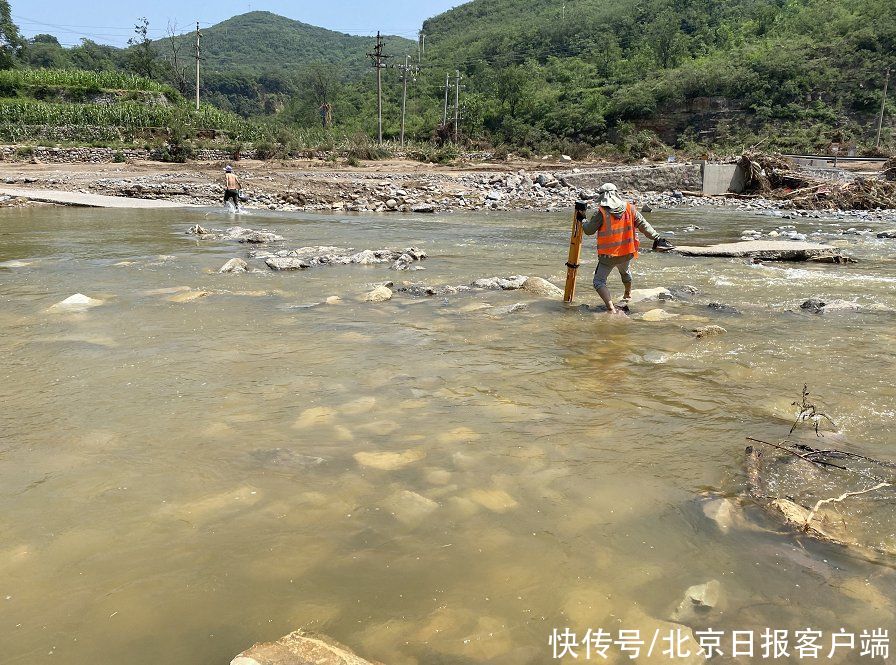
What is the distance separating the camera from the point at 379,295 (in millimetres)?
7277

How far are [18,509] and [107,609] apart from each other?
36.7 inches

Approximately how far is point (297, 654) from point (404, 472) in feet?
4.37

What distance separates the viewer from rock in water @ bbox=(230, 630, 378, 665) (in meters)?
1.91

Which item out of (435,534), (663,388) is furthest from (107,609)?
(663,388)

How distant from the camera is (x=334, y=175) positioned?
2475cm

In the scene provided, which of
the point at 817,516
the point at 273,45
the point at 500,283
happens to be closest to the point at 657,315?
the point at 500,283

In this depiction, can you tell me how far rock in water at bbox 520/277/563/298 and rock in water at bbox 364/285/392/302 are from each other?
1.70 meters

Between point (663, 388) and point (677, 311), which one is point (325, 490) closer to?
point (663, 388)

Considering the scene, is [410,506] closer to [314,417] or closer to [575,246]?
[314,417]

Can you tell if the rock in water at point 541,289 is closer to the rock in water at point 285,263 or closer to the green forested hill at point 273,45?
the rock in water at point 285,263

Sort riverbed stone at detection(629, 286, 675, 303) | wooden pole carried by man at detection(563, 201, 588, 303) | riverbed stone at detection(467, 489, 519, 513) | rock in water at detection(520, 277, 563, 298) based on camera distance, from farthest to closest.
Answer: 1. rock in water at detection(520, 277, 563, 298)
2. riverbed stone at detection(629, 286, 675, 303)
3. wooden pole carried by man at detection(563, 201, 588, 303)
4. riverbed stone at detection(467, 489, 519, 513)

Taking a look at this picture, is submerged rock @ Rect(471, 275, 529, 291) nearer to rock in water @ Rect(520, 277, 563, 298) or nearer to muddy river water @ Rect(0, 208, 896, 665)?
rock in water @ Rect(520, 277, 563, 298)

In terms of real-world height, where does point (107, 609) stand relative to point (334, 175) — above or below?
below

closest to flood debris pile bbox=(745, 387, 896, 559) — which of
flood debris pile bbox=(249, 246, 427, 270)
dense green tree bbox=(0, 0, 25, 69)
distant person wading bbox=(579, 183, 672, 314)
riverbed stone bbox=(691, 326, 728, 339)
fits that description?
riverbed stone bbox=(691, 326, 728, 339)
